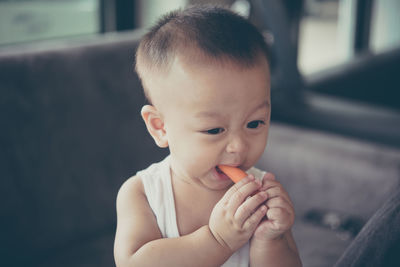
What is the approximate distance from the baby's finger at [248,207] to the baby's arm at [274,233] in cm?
2

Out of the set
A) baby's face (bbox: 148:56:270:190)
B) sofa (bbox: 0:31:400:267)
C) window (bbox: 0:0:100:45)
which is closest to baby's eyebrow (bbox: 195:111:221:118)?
baby's face (bbox: 148:56:270:190)

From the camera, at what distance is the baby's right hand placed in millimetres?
687

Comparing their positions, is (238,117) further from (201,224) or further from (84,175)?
(84,175)

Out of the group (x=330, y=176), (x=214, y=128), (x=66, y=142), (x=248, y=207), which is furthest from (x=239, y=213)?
(x=330, y=176)

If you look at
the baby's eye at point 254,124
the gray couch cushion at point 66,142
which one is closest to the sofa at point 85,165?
the gray couch cushion at point 66,142

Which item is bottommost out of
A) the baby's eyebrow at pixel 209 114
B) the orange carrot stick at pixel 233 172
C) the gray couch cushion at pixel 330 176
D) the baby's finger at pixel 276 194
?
the gray couch cushion at pixel 330 176

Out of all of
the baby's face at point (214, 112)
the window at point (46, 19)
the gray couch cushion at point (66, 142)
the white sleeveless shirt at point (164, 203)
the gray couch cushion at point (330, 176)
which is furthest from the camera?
the window at point (46, 19)

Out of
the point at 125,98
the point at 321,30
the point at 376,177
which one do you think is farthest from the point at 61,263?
the point at 321,30

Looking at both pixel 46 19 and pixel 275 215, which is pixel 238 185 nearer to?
pixel 275 215

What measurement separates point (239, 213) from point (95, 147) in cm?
76

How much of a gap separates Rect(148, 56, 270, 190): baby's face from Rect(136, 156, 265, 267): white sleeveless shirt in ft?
0.39

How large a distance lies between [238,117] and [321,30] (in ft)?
15.6

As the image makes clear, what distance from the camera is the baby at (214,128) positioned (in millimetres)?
682

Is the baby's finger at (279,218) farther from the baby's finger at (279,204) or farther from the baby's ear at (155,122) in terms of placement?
the baby's ear at (155,122)
